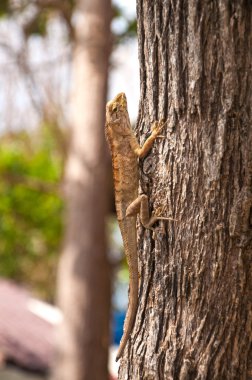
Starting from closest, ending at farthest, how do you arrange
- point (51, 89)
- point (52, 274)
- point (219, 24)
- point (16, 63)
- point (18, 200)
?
point (219, 24) → point (16, 63) → point (51, 89) → point (18, 200) → point (52, 274)

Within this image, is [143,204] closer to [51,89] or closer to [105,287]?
[105,287]

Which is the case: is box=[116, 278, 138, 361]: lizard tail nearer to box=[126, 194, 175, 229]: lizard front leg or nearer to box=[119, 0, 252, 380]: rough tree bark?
box=[119, 0, 252, 380]: rough tree bark

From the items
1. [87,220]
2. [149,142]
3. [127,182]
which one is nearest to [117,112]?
[127,182]

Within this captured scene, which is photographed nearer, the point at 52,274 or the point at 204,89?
the point at 204,89

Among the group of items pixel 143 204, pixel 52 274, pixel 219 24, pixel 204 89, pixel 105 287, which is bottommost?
pixel 52 274

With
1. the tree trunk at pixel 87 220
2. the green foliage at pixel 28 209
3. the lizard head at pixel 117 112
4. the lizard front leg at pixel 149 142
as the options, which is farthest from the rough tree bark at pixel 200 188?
the green foliage at pixel 28 209

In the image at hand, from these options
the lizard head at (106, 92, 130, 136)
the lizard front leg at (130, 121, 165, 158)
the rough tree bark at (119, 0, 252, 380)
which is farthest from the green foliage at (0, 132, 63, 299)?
the rough tree bark at (119, 0, 252, 380)

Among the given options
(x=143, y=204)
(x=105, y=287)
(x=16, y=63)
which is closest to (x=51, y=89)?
(x=16, y=63)
